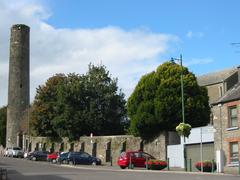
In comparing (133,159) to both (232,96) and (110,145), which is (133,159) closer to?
(232,96)

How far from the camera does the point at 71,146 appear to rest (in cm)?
6969

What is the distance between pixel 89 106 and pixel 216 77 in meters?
17.8

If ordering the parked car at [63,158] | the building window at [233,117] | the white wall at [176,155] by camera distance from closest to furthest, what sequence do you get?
the building window at [233,117]
the white wall at [176,155]
the parked car at [63,158]

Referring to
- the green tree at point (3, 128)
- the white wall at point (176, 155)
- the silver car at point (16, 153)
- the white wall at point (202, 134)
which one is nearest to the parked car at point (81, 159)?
the white wall at point (176, 155)

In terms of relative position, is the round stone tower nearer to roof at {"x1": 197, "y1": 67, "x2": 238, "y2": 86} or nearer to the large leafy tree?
roof at {"x1": 197, "y1": 67, "x2": 238, "y2": 86}

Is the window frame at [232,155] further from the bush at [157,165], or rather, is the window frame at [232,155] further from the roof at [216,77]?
the roof at [216,77]

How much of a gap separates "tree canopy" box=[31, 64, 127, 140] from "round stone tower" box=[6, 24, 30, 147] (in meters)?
30.3

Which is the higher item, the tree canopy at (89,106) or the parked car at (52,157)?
the tree canopy at (89,106)

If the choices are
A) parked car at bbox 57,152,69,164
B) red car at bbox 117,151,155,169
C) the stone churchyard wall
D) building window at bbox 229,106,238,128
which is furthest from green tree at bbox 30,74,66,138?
building window at bbox 229,106,238,128

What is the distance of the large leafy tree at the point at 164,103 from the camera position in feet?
166

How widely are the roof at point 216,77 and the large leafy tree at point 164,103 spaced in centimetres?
1820

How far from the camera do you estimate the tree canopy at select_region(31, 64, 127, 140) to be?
6894cm

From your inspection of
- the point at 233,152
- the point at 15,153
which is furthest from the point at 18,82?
the point at 233,152

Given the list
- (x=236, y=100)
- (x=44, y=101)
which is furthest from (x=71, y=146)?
(x=236, y=100)
